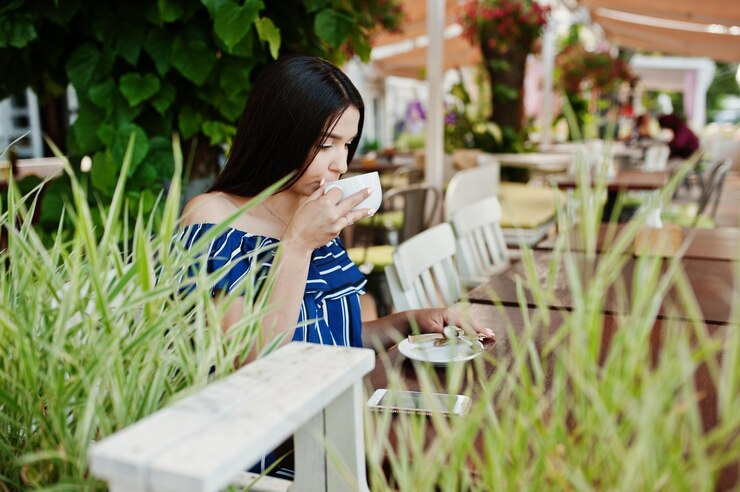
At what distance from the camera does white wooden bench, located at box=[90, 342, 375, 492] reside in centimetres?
57

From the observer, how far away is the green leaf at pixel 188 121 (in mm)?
2254

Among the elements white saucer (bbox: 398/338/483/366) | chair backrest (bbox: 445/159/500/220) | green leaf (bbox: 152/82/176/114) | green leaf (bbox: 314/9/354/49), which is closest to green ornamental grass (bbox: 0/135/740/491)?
white saucer (bbox: 398/338/483/366)

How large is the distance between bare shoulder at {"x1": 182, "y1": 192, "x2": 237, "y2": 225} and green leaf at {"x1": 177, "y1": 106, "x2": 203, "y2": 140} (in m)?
0.73

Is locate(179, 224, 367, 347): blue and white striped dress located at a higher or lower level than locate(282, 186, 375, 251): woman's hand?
lower

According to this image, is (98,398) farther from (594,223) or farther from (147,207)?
(147,207)

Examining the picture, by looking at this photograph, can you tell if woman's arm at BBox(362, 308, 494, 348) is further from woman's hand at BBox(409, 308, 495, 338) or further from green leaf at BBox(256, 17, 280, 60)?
green leaf at BBox(256, 17, 280, 60)

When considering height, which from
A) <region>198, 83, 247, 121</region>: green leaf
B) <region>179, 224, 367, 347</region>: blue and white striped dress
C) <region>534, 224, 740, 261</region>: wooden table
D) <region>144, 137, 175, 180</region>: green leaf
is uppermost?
<region>198, 83, 247, 121</region>: green leaf

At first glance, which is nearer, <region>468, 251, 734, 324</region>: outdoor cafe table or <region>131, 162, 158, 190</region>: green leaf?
<region>468, 251, 734, 324</region>: outdoor cafe table

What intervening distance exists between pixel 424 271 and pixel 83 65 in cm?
118

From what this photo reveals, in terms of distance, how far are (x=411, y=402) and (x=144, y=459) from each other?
2.03 ft

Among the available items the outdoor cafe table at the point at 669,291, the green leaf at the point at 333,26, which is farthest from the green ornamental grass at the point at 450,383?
the green leaf at the point at 333,26

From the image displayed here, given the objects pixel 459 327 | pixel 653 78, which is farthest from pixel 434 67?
pixel 653 78

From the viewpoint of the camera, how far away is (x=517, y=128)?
7.79 metres

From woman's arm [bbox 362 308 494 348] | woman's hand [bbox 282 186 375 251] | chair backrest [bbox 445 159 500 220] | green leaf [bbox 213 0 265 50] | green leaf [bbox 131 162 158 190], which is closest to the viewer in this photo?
woman's hand [bbox 282 186 375 251]
